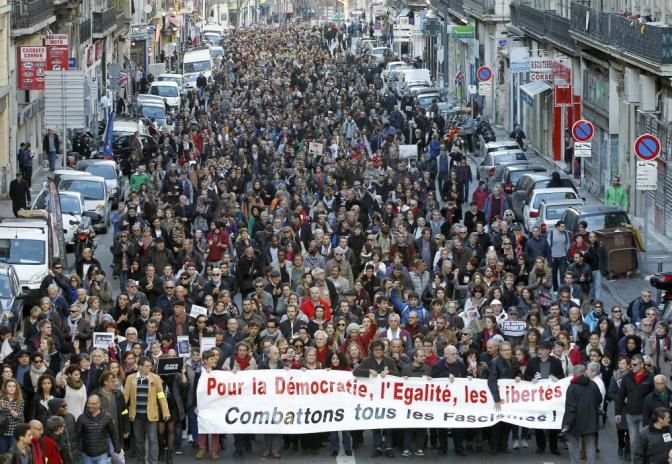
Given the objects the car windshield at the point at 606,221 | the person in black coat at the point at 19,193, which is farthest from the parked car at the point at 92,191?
the car windshield at the point at 606,221

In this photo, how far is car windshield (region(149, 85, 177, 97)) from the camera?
72.9m

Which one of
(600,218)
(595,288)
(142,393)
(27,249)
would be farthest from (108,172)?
(142,393)

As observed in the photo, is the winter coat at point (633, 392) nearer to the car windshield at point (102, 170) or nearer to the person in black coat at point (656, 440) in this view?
the person in black coat at point (656, 440)

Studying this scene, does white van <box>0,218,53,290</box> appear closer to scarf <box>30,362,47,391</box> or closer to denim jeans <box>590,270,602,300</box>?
denim jeans <box>590,270,602,300</box>

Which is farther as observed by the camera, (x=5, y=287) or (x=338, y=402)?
Result: (x=5, y=287)

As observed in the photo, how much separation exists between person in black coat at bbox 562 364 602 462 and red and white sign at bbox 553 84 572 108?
3284cm

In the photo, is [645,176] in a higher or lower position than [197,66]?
higher

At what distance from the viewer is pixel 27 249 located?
1239 inches

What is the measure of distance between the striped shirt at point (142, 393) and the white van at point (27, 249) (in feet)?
35.5

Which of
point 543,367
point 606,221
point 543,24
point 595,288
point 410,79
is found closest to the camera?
point 543,367

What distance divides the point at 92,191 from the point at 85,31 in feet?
111

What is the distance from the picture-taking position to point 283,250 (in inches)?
1121

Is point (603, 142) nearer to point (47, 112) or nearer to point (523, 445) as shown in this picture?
point (47, 112)

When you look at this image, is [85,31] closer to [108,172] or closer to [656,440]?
[108,172]
